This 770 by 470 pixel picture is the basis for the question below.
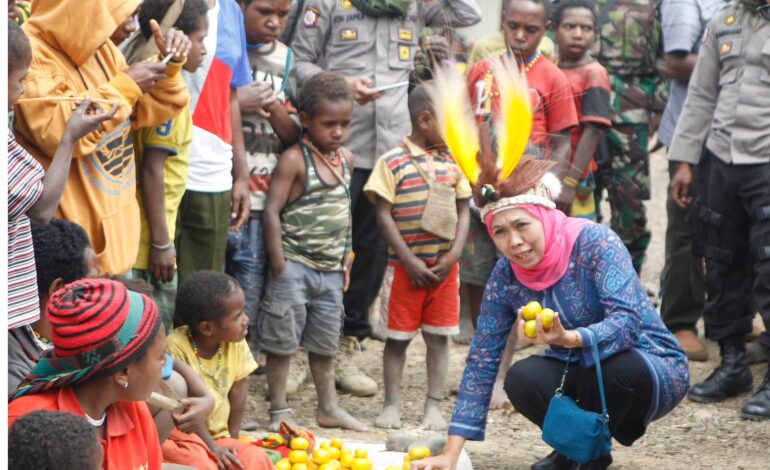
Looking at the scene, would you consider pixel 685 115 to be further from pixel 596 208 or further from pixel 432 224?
pixel 432 224

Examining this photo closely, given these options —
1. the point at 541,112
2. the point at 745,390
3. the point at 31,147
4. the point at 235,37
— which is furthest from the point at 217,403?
the point at 745,390

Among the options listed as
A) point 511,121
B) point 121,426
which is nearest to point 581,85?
point 511,121

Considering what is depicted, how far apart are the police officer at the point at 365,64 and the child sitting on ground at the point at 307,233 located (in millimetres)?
741

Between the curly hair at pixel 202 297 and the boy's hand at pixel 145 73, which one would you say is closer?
the boy's hand at pixel 145 73

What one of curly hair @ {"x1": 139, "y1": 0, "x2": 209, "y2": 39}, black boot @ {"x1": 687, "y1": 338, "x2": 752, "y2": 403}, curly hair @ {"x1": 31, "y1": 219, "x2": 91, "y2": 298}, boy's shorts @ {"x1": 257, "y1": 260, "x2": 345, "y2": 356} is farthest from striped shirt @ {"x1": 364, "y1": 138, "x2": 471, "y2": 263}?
curly hair @ {"x1": 31, "y1": 219, "x2": 91, "y2": 298}

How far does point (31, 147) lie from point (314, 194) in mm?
1631

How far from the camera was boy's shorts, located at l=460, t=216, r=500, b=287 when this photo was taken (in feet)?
22.9

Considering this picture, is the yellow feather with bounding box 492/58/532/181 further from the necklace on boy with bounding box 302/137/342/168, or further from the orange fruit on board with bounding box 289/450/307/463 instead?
the orange fruit on board with bounding box 289/450/307/463

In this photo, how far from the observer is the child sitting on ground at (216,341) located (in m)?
4.95

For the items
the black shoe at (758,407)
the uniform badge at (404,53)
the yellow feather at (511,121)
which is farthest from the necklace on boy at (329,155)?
the black shoe at (758,407)

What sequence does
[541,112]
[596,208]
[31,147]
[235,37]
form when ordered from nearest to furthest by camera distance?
[31,147] < [235,37] < [541,112] < [596,208]

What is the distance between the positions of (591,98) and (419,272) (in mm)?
1666

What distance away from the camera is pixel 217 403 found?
16.4 ft

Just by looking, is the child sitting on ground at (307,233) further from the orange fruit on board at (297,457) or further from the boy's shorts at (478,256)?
the boy's shorts at (478,256)
